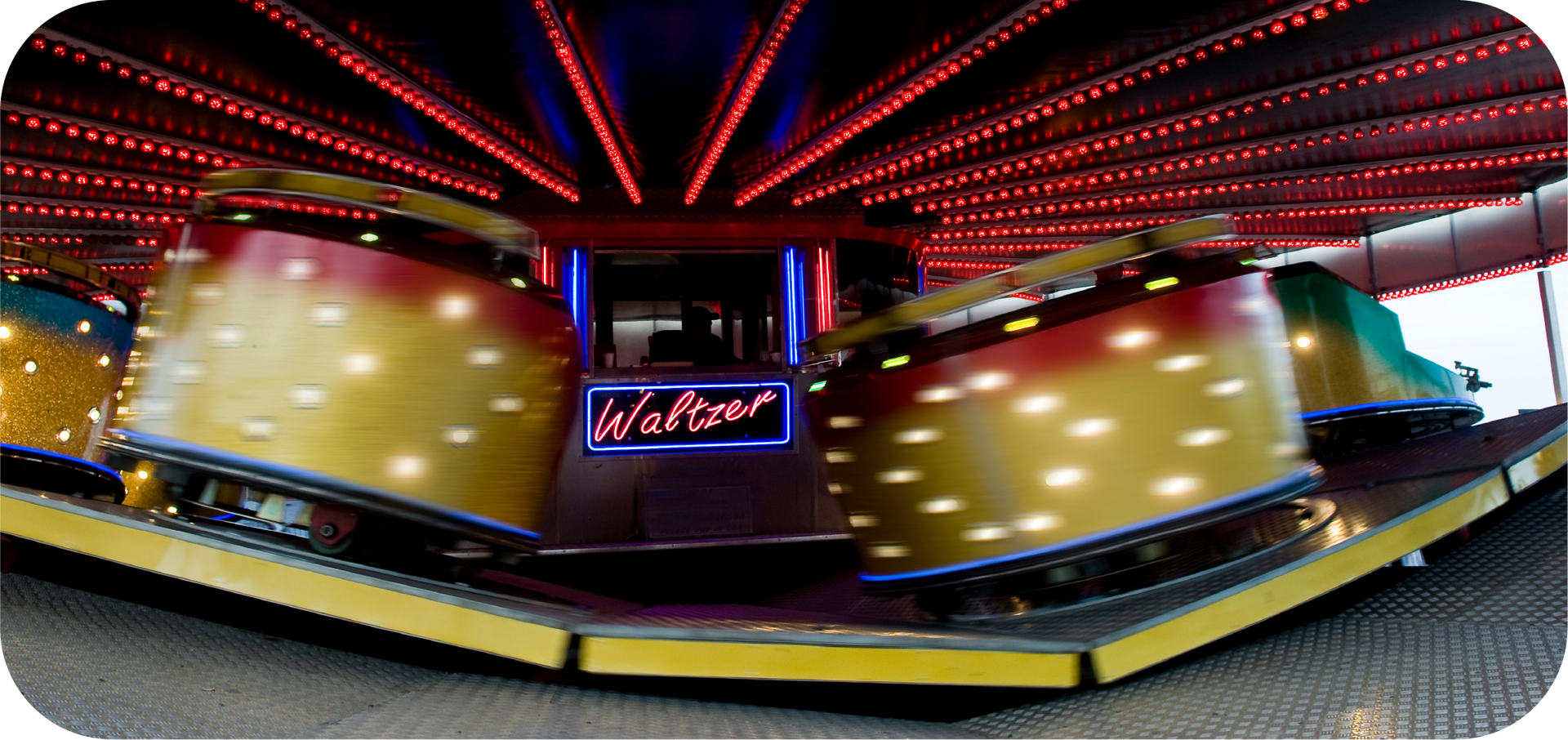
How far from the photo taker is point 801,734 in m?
2.01

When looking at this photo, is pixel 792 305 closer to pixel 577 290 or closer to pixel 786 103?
pixel 577 290

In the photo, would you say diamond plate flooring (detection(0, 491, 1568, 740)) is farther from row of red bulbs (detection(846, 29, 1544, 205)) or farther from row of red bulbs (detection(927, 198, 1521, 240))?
row of red bulbs (detection(927, 198, 1521, 240))

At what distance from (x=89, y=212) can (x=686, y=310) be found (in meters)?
5.79

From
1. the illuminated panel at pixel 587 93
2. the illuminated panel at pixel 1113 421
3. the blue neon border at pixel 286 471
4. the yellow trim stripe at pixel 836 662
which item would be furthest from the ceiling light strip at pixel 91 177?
the illuminated panel at pixel 1113 421

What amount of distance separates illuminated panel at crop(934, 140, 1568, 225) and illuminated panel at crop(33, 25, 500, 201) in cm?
520

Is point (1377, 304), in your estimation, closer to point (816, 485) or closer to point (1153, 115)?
point (1153, 115)

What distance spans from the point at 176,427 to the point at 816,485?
20.4ft

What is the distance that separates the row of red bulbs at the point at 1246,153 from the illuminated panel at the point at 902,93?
1971 millimetres

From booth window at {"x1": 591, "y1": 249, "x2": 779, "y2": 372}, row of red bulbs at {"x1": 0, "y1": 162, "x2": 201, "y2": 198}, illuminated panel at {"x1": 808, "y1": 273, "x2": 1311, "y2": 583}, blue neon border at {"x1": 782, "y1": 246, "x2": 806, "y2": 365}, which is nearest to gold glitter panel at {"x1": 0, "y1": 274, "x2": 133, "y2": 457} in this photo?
row of red bulbs at {"x1": 0, "y1": 162, "x2": 201, "y2": 198}

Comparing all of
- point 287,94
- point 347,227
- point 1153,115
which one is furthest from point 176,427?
point 1153,115

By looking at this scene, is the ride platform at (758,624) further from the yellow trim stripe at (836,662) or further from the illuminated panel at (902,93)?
the illuminated panel at (902,93)

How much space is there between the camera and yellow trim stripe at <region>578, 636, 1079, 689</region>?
2.17 m

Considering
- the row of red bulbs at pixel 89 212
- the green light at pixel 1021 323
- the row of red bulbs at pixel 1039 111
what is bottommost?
the green light at pixel 1021 323

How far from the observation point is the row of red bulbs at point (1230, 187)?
7375 millimetres
